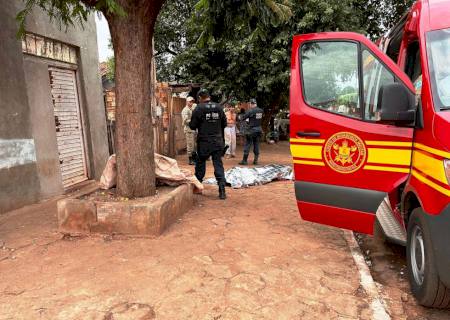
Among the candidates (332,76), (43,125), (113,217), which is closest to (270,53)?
(43,125)

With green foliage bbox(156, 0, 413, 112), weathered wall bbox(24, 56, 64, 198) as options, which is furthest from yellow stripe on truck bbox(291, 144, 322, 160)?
green foliage bbox(156, 0, 413, 112)

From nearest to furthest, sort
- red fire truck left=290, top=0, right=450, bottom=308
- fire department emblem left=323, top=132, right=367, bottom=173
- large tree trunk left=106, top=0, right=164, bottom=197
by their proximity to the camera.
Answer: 1. red fire truck left=290, top=0, right=450, bottom=308
2. fire department emblem left=323, top=132, right=367, bottom=173
3. large tree trunk left=106, top=0, right=164, bottom=197

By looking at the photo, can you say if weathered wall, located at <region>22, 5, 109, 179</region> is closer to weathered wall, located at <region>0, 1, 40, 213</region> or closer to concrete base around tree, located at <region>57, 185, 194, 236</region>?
weathered wall, located at <region>0, 1, 40, 213</region>

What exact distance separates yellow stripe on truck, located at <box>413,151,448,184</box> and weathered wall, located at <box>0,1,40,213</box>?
5428mm

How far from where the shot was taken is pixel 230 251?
13.4 feet

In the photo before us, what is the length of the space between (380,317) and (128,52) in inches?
155

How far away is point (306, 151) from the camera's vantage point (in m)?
3.86

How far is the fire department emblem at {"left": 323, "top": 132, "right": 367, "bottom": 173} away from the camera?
3.53m

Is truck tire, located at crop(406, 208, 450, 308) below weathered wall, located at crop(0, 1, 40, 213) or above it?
below

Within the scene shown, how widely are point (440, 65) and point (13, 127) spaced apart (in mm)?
5670

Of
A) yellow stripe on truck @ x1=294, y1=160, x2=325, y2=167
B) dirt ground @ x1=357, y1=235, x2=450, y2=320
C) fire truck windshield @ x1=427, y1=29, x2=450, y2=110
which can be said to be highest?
fire truck windshield @ x1=427, y1=29, x2=450, y2=110

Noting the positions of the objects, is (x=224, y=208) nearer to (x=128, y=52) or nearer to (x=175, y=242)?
(x=175, y=242)

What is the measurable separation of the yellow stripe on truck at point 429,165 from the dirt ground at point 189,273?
113cm

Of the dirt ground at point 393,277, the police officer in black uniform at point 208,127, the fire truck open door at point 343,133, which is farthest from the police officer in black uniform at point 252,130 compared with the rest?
the fire truck open door at point 343,133
